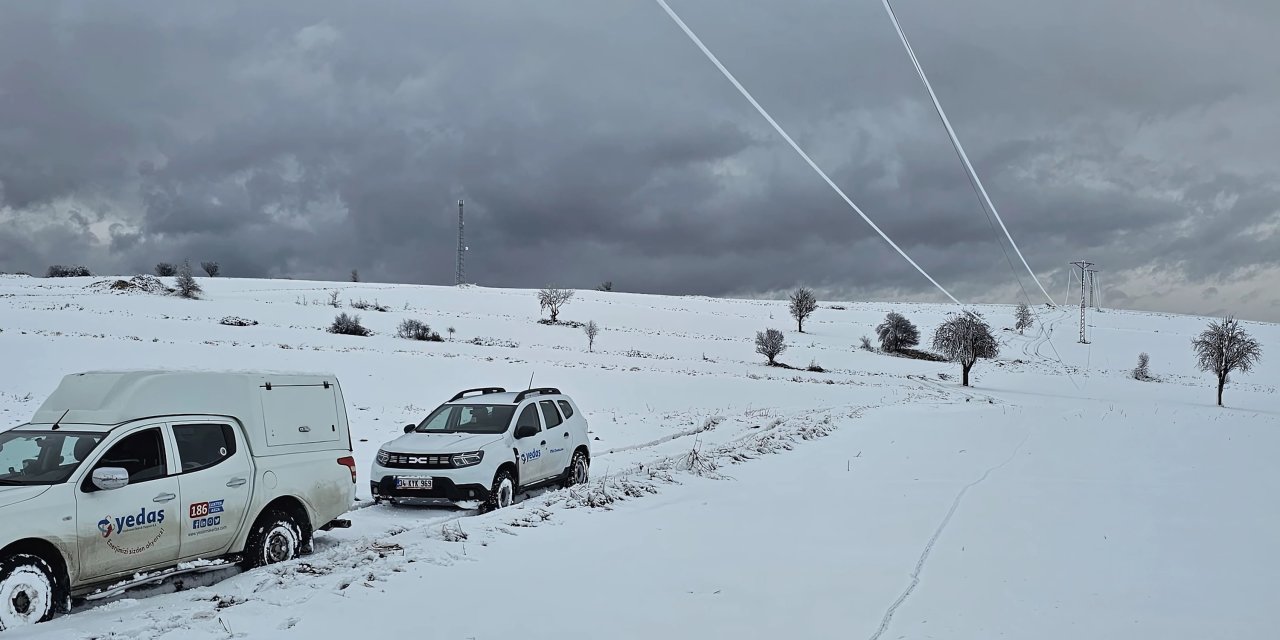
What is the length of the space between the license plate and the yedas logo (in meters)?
4.33

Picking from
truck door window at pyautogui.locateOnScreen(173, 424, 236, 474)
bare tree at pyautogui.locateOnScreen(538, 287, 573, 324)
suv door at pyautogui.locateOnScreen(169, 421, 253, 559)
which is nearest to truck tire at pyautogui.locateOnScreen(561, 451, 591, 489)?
suv door at pyautogui.locateOnScreen(169, 421, 253, 559)

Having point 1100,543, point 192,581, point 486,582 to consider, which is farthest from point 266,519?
point 1100,543

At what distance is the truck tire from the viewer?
1404 centimetres

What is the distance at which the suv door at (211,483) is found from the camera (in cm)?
766

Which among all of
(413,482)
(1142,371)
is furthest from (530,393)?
(1142,371)

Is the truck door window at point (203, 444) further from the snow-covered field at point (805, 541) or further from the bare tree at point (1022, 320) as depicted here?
the bare tree at point (1022, 320)

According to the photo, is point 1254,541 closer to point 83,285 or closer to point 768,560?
point 768,560

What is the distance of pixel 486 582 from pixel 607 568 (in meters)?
1.25

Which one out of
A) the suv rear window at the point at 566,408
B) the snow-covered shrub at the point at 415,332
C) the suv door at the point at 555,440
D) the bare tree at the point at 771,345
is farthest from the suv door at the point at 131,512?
the bare tree at the point at 771,345

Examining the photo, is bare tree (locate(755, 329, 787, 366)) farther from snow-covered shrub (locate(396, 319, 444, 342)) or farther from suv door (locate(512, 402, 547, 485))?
suv door (locate(512, 402, 547, 485))

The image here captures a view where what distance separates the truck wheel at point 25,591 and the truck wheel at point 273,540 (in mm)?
2002

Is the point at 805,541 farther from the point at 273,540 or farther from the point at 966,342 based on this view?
the point at 966,342

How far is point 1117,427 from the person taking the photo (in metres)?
25.3

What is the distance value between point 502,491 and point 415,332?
157 ft
